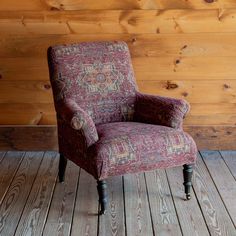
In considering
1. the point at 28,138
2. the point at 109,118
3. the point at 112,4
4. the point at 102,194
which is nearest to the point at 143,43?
the point at 112,4

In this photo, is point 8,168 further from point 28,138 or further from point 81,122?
point 81,122

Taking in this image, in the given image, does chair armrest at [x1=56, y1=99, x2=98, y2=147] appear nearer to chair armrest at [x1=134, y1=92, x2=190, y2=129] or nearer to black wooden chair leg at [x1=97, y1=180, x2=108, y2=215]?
black wooden chair leg at [x1=97, y1=180, x2=108, y2=215]

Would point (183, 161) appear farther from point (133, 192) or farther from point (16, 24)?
point (16, 24)

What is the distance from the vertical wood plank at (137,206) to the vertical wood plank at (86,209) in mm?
192

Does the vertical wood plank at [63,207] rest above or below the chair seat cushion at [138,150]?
below

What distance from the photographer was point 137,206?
2.49 m

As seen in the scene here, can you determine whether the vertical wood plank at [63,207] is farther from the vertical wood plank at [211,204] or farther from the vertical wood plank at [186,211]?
the vertical wood plank at [211,204]

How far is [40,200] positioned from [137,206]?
598 millimetres

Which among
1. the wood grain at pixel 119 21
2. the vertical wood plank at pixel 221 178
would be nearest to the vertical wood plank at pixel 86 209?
the vertical wood plank at pixel 221 178

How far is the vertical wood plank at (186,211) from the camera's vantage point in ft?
7.37

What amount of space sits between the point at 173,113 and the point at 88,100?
56cm

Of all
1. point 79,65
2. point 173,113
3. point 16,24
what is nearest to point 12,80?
point 16,24

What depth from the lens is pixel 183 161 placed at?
96.1 inches

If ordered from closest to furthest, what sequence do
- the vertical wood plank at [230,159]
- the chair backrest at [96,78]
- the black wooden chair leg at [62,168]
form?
the chair backrest at [96,78] → the black wooden chair leg at [62,168] → the vertical wood plank at [230,159]
